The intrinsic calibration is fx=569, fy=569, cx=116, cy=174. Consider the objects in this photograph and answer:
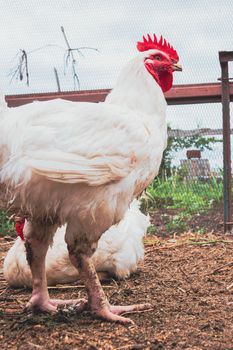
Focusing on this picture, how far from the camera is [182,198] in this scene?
23.6 ft

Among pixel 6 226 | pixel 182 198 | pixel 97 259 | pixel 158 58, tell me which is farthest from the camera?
pixel 182 198

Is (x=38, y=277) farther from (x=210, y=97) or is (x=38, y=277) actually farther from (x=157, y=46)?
(x=210, y=97)

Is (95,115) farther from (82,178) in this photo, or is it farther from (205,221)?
(205,221)

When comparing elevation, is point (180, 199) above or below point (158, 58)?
below

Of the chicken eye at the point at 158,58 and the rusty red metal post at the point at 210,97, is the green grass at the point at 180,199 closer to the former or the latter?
the rusty red metal post at the point at 210,97

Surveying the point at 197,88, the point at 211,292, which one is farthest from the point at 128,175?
the point at 197,88

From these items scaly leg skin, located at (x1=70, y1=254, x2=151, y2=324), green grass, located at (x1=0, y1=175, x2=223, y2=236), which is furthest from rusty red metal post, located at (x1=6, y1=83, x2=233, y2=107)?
scaly leg skin, located at (x1=70, y1=254, x2=151, y2=324)

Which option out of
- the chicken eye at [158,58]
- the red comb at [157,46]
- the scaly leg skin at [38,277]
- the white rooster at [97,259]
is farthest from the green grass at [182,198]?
the scaly leg skin at [38,277]

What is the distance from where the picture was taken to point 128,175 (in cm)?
320

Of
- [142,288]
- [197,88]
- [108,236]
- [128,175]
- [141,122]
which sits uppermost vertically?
[197,88]

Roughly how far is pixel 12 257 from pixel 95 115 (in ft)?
5.24

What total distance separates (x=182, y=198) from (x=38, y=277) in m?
3.83

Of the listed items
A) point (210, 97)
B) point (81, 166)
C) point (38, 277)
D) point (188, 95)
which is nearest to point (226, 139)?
point (210, 97)

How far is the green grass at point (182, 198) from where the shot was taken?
23.2ft
